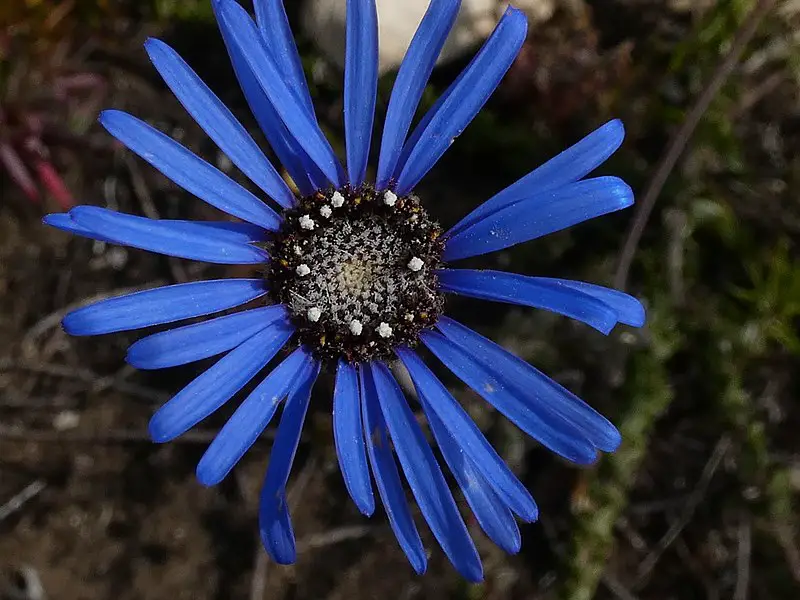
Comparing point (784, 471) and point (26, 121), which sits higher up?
point (26, 121)

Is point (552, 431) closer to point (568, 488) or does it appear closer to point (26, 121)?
point (568, 488)

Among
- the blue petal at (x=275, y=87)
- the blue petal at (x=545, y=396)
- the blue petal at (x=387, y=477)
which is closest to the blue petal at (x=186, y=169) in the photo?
the blue petal at (x=275, y=87)

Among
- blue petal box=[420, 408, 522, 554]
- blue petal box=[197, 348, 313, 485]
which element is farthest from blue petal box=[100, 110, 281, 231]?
blue petal box=[420, 408, 522, 554]

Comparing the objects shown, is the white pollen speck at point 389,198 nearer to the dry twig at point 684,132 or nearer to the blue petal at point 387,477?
the blue petal at point 387,477

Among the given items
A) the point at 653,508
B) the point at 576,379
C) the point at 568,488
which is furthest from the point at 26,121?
the point at 653,508

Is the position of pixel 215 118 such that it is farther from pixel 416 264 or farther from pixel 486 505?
pixel 486 505

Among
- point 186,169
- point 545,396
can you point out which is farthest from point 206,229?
point 545,396

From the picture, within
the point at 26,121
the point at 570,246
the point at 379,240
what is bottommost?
the point at 570,246

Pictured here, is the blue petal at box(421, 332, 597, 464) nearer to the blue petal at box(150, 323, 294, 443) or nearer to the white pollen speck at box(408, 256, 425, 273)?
the white pollen speck at box(408, 256, 425, 273)
